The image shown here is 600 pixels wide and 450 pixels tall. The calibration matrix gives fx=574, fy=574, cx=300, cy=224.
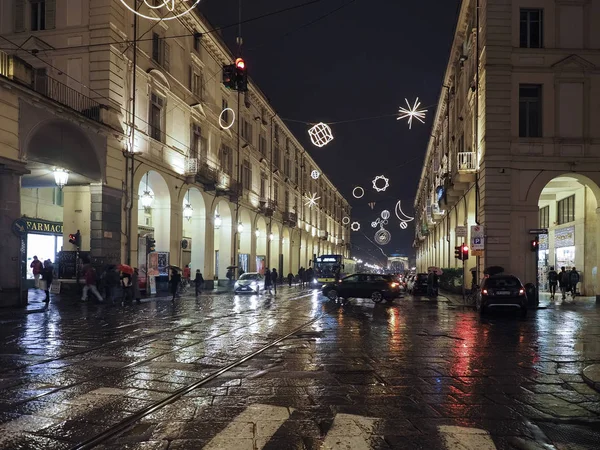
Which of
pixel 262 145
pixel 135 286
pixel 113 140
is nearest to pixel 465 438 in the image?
pixel 135 286

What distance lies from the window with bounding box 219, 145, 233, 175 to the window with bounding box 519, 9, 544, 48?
21073 mm

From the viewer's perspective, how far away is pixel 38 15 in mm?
25938

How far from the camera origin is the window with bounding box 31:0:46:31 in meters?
25.8

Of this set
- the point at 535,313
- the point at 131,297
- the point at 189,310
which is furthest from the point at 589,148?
the point at 131,297

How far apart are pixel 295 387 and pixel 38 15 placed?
24.3 meters

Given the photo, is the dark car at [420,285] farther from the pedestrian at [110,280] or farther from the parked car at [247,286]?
the pedestrian at [110,280]

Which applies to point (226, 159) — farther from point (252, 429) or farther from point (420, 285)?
point (252, 429)

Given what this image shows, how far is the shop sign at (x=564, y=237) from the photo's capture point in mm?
30625

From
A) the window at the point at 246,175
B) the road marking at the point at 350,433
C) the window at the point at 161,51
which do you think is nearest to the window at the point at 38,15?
the window at the point at 161,51

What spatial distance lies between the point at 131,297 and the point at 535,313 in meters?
16.0

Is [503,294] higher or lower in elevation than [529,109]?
lower

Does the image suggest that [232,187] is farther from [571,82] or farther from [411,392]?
[411,392]

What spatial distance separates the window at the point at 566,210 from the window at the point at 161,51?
75.8ft

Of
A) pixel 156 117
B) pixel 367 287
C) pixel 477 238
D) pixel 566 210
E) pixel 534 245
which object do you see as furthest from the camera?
pixel 566 210
